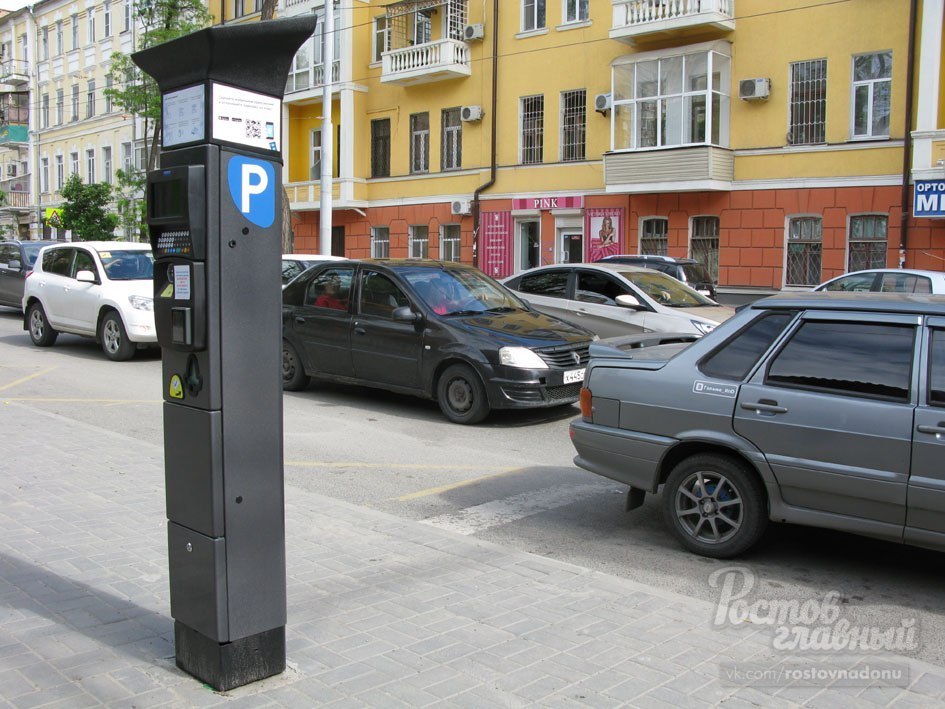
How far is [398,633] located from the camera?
436cm

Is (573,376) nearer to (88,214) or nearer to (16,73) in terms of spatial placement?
(88,214)

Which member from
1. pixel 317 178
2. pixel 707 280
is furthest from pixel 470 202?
pixel 707 280

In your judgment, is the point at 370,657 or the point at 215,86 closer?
the point at 215,86

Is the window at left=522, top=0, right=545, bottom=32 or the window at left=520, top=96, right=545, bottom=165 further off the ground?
the window at left=522, top=0, right=545, bottom=32

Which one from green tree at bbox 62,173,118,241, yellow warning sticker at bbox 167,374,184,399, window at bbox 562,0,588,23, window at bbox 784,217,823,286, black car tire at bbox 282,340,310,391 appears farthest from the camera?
green tree at bbox 62,173,118,241

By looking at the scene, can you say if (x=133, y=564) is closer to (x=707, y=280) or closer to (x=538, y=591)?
(x=538, y=591)

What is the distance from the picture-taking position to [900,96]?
69.5ft

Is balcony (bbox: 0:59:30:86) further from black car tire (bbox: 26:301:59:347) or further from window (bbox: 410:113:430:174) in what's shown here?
black car tire (bbox: 26:301:59:347)

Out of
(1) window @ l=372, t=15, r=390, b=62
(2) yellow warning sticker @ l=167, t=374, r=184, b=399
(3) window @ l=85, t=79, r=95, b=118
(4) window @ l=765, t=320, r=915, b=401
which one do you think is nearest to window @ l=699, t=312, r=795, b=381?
(4) window @ l=765, t=320, r=915, b=401

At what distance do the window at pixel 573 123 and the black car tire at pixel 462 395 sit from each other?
1820 cm

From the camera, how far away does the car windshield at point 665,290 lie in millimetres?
12898

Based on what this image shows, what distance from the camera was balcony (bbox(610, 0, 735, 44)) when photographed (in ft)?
76.5

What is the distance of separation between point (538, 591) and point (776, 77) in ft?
69.1

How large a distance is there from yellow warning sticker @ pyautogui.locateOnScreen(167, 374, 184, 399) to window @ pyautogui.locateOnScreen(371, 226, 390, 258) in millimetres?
29643
